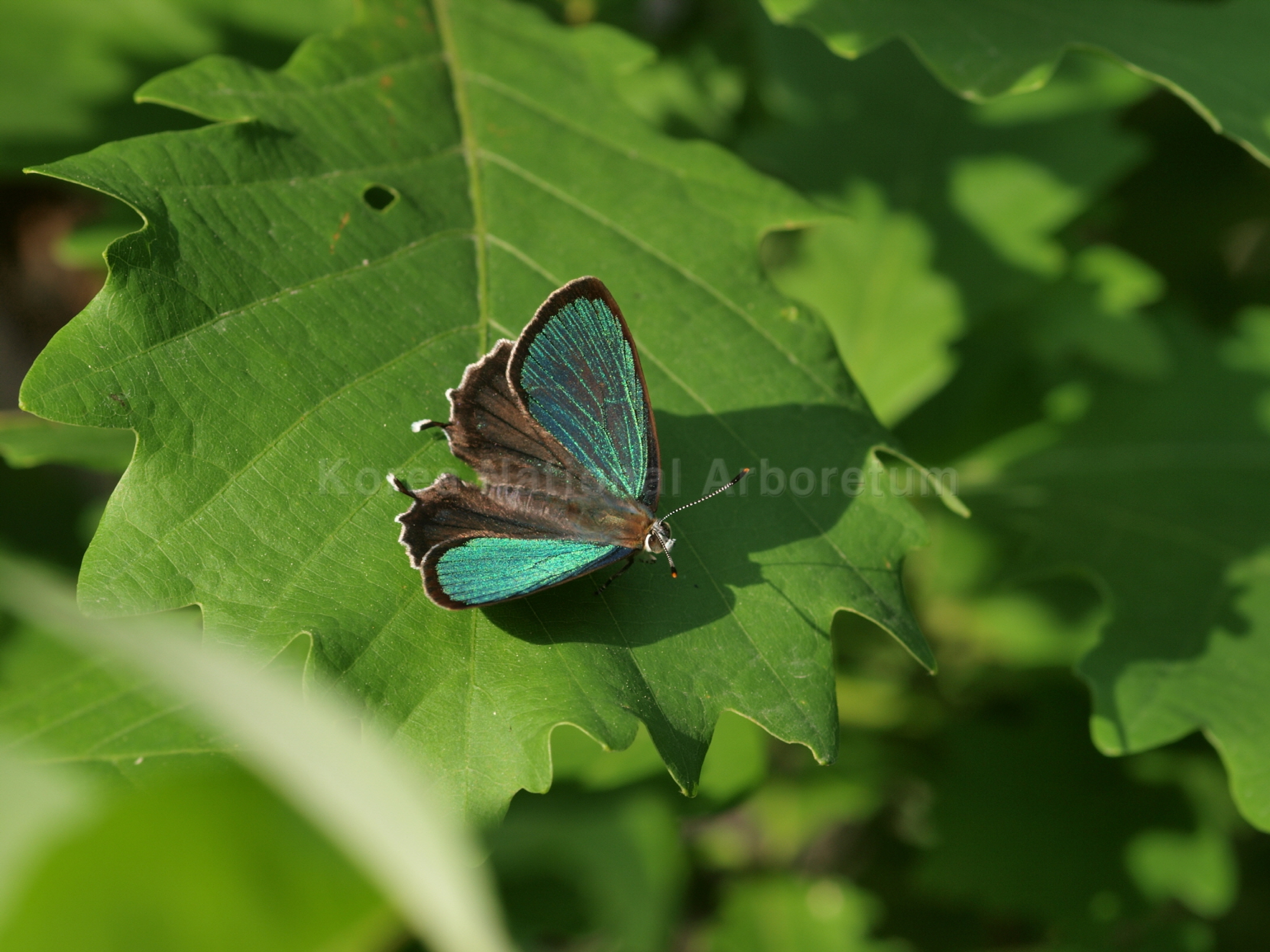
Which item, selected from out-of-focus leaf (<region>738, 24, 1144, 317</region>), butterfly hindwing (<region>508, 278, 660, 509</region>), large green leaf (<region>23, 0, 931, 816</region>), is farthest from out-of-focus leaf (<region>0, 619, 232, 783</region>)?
out-of-focus leaf (<region>738, 24, 1144, 317</region>)

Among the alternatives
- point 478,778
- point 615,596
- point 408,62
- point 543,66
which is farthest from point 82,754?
point 543,66

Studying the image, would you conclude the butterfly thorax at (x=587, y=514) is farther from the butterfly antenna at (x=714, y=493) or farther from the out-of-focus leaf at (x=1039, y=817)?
the out-of-focus leaf at (x=1039, y=817)

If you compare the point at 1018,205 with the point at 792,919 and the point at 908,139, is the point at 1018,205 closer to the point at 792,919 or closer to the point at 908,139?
the point at 908,139

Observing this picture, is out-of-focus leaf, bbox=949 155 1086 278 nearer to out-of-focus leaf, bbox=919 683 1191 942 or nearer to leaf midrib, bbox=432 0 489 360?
out-of-focus leaf, bbox=919 683 1191 942

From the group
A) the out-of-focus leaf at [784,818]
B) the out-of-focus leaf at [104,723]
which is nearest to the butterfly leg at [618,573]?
the out-of-focus leaf at [104,723]

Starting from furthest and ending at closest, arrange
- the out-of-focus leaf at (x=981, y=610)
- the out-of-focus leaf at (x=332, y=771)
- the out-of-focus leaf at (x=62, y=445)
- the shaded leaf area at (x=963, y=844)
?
the out-of-focus leaf at (x=981, y=610) → the shaded leaf area at (x=963, y=844) → the out-of-focus leaf at (x=62, y=445) → the out-of-focus leaf at (x=332, y=771)

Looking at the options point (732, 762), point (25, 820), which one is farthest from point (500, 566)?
point (25, 820)
